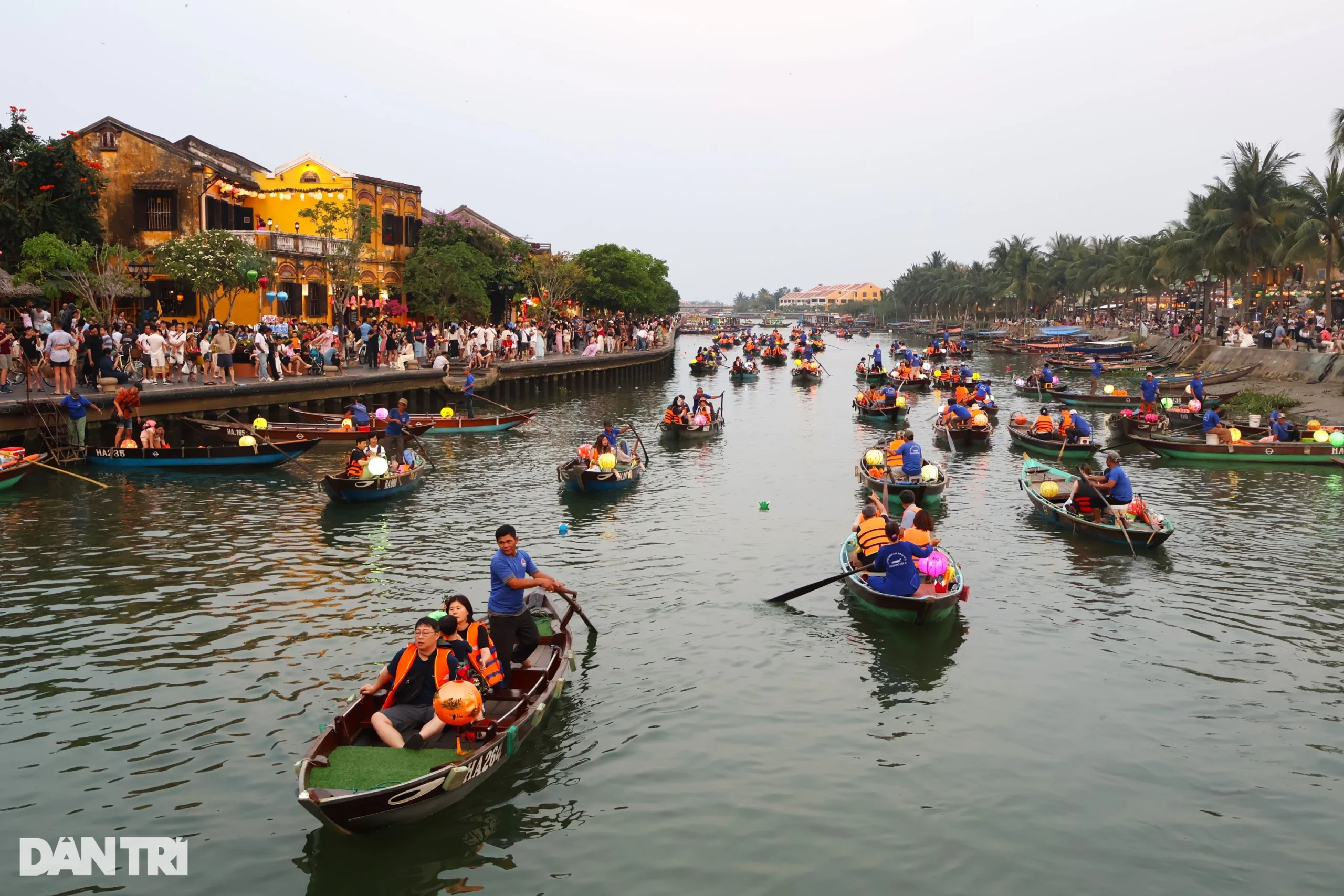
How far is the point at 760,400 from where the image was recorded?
55562 mm

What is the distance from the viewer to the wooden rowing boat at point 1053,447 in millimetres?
31656

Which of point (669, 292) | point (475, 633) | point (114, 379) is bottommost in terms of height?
point (475, 633)

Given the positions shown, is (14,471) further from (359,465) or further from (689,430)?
(689,430)

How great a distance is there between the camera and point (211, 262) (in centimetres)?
4088

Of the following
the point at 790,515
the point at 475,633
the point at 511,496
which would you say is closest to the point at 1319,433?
the point at 790,515

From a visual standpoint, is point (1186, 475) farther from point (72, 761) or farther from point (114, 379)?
point (114, 379)

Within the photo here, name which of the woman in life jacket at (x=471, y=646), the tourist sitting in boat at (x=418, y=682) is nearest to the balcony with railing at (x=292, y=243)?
the woman in life jacket at (x=471, y=646)

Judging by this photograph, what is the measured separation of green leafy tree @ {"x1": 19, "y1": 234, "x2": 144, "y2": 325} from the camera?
36719mm

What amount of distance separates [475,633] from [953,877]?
5534mm

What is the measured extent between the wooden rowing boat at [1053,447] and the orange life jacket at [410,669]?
25.4 m

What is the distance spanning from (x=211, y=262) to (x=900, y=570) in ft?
115

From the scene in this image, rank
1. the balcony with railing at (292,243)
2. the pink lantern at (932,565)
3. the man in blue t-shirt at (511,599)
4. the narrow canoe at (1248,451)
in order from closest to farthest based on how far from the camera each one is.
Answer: the man in blue t-shirt at (511,599)
the pink lantern at (932,565)
the narrow canoe at (1248,451)
the balcony with railing at (292,243)

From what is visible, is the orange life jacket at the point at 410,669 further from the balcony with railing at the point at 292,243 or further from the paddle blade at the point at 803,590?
the balcony with railing at the point at 292,243

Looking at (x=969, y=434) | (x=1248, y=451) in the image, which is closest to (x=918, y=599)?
(x=969, y=434)
